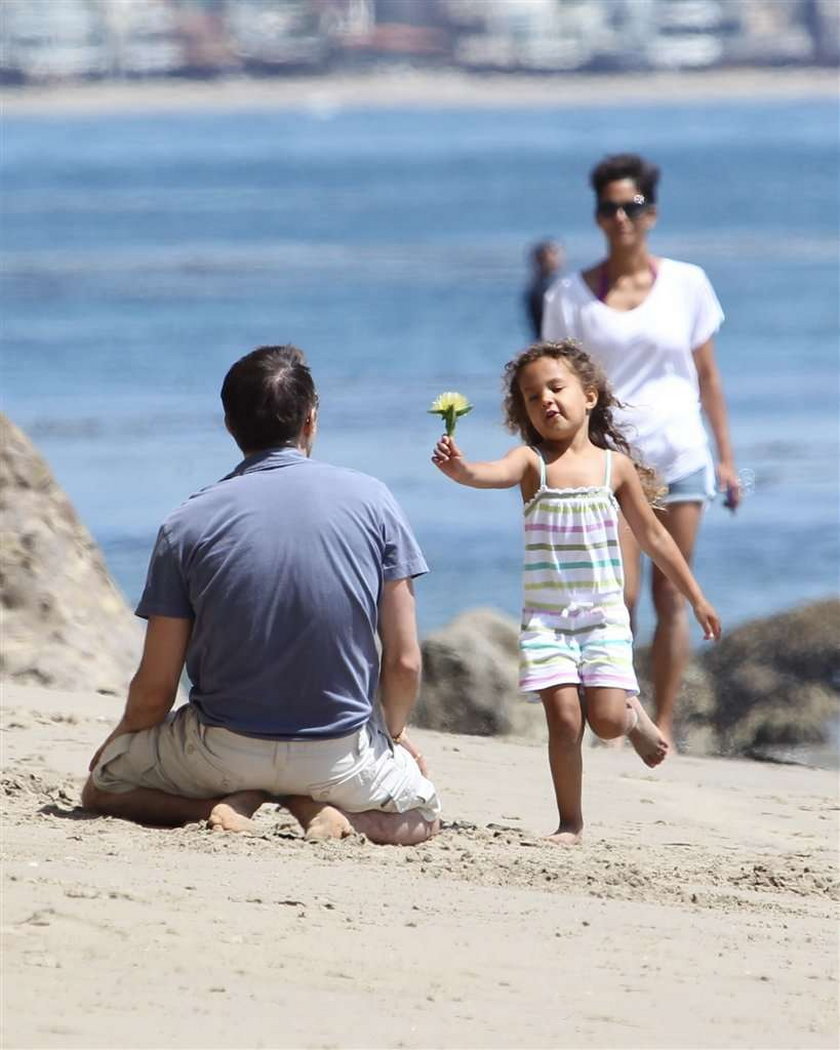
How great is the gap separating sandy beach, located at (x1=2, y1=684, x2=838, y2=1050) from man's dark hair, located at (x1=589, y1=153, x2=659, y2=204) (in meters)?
2.43

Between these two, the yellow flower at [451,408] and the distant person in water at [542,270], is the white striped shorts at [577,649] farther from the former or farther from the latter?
the distant person in water at [542,270]

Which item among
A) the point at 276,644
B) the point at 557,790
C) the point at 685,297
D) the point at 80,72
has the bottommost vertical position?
the point at 557,790

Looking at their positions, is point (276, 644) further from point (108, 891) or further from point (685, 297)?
point (685, 297)

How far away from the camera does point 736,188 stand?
205ft

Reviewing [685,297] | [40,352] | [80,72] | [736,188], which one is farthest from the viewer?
[80,72]

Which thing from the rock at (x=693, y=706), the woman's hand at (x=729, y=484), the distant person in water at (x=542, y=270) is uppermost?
the distant person in water at (x=542, y=270)

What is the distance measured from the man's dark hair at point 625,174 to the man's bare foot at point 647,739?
2.21 meters

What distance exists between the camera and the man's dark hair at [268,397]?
477cm

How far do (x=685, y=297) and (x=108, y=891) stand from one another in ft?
11.9

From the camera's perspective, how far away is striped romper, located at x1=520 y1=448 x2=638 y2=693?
5168mm

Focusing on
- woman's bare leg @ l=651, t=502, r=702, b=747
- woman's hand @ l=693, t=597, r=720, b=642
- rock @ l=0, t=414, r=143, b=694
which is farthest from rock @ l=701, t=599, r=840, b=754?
woman's hand @ l=693, t=597, r=720, b=642

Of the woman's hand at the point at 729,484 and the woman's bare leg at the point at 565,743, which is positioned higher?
the woman's hand at the point at 729,484

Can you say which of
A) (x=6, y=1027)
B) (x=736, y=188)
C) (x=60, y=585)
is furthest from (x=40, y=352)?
(x=736, y=188)

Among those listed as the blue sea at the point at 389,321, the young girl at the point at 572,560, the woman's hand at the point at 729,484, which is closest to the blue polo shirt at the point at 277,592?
the young girl at the point at 572,560
